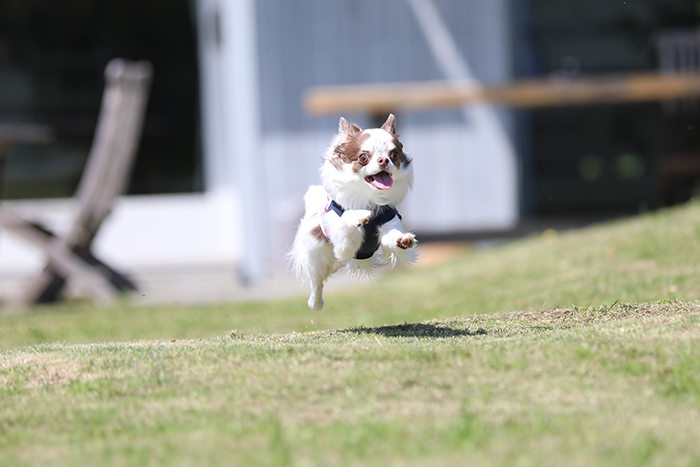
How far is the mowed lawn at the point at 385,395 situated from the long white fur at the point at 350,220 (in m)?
0.44

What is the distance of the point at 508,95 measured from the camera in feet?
35.6

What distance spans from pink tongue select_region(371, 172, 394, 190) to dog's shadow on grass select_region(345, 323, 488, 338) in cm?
94

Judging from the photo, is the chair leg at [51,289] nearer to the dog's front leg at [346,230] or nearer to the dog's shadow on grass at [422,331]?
the dog's shadow on grass at [422,331]

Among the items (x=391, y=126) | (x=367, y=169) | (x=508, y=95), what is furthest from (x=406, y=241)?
(x=508, y=95)

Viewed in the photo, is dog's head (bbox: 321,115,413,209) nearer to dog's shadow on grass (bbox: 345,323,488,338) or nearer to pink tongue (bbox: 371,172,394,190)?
pink tongue (bbox: 371,172,394,190)

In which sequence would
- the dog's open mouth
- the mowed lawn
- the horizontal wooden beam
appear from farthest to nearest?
the horizontal wooden beam
the dog's open mouth
the mowed lawn

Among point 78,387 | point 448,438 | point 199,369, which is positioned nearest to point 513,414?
point 448,438

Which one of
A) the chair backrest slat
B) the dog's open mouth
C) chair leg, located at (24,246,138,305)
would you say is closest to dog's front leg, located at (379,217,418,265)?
the dog's open mouth

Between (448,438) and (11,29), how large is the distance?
11.4 m

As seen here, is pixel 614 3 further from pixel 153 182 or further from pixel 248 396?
pixel 248 396

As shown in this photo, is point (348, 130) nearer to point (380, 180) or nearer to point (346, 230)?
point (380, 180)

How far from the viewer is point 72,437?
342 centimetres

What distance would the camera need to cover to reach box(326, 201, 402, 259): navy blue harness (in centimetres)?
455

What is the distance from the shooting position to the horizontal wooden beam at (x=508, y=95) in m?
10.7
